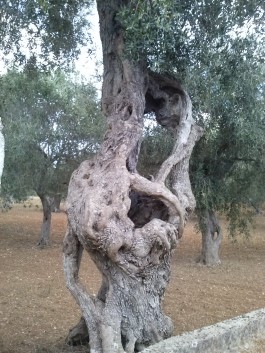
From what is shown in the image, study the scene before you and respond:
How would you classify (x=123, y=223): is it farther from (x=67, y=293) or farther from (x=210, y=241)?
(x=210, y=241)

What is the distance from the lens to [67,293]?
10812 millimetres

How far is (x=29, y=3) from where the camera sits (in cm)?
698

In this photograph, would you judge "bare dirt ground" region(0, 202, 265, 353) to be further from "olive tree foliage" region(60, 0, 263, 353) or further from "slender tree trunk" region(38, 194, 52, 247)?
"olive tree foliage" region(60, 0, 263, 353)

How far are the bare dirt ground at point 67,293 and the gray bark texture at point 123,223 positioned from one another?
1.13m

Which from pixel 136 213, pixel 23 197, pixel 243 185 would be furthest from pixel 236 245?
pixel 136 213

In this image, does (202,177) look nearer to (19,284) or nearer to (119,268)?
(19,284)

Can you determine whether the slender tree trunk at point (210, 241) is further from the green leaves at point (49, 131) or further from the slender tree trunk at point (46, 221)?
the slender tree trunk at point (46, 221)

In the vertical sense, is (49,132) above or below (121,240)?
above

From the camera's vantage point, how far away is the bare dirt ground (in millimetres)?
7641

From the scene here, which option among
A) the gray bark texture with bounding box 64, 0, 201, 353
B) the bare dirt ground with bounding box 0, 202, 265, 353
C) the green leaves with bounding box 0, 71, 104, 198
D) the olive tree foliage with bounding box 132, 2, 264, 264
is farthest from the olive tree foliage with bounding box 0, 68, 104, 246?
the gray bark texture with bounding box 64, 0, 201, 353

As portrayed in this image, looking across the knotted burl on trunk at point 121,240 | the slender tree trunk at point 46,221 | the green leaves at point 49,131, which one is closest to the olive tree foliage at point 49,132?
the green leaves at point 49,131

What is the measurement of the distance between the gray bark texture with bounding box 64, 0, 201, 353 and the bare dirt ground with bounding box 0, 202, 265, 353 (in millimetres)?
1129

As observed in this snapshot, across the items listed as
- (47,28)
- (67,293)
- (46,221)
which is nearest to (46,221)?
(46,221)

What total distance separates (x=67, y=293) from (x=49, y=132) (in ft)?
22.2
